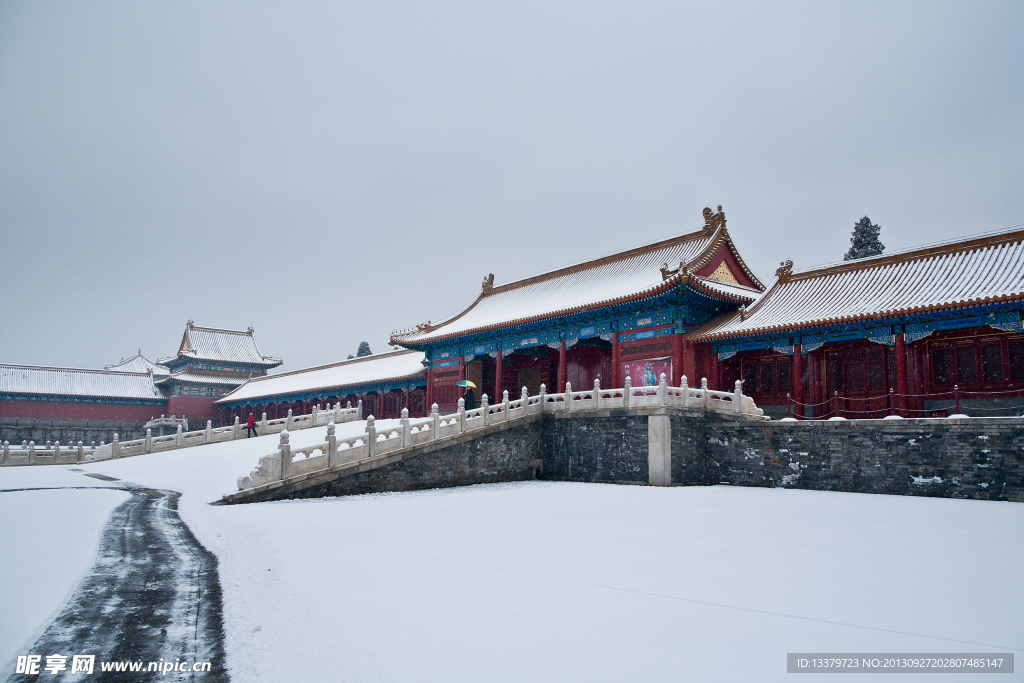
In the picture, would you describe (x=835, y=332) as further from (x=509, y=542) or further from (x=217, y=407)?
(x=217, y=407)

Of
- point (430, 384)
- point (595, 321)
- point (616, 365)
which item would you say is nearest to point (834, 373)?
point (616, 365)

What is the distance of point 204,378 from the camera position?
161 ft

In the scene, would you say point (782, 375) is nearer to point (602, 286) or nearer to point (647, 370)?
point (647, 370)

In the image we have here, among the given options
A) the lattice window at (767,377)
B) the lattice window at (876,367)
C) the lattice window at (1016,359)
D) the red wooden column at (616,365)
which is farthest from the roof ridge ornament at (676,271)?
the lattice window at (1016,359)

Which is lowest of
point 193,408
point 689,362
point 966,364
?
point 193,408

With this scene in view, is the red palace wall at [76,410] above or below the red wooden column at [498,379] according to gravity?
below

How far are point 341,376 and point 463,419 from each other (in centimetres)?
2258

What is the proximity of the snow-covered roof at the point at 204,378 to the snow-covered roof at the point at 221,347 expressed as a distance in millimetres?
1228

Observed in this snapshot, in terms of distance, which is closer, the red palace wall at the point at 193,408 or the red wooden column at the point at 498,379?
the red wooden column at the point at 498,379

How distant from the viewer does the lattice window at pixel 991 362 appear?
15.3m

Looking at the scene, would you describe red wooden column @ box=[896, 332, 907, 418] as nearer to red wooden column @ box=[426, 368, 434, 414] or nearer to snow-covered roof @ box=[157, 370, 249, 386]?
red wooden column @ box=[426, 368, 434, 414]

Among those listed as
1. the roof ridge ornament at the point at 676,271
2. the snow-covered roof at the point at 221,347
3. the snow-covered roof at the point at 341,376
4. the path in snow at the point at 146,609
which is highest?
the snow-covered roof at the point at 221,347

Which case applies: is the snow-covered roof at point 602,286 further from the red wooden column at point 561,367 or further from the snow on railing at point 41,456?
the snow on railing at point 41,456

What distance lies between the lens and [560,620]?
17.4 feet
